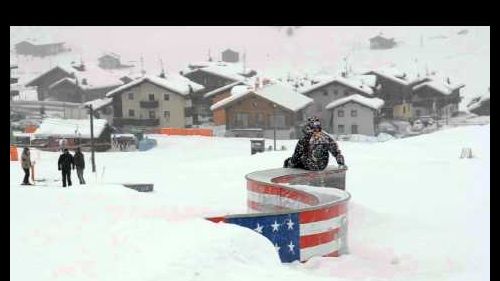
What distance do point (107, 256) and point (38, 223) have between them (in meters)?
2.05

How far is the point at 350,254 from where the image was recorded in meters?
9.84

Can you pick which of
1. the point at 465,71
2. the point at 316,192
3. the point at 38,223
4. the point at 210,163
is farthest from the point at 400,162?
the point at 465,71

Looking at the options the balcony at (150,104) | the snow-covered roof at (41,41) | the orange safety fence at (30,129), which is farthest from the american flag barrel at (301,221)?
the snow-covered roof at (41,41)

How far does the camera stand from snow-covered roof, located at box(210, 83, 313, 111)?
200 ft

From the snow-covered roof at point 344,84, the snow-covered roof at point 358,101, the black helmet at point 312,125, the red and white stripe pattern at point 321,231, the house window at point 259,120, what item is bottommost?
the red and white stripe pattern at point 321,231

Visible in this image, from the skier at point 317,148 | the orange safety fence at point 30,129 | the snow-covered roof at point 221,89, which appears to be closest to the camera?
the skier at point 317,148

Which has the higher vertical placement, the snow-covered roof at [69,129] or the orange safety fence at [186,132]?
the snow-covered roof at [69,129]

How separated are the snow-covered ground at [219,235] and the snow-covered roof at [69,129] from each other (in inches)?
1182

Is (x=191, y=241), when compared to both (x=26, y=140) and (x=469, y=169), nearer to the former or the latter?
(x=469, y=169)

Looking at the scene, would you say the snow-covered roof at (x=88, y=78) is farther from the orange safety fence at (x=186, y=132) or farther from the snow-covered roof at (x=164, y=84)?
the orange safety fence at (x=186, y=132)

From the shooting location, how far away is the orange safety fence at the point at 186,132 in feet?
198

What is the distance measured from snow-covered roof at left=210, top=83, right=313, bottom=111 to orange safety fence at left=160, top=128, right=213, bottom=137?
3.55m

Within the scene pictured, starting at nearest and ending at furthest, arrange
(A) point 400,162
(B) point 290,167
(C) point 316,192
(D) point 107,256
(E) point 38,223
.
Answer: (D) point 107,256 → (E) point 38,223 → (C) point 316,192 → (B) point 290,167 → (A) point 400,162

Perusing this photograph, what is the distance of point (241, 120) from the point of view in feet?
205
